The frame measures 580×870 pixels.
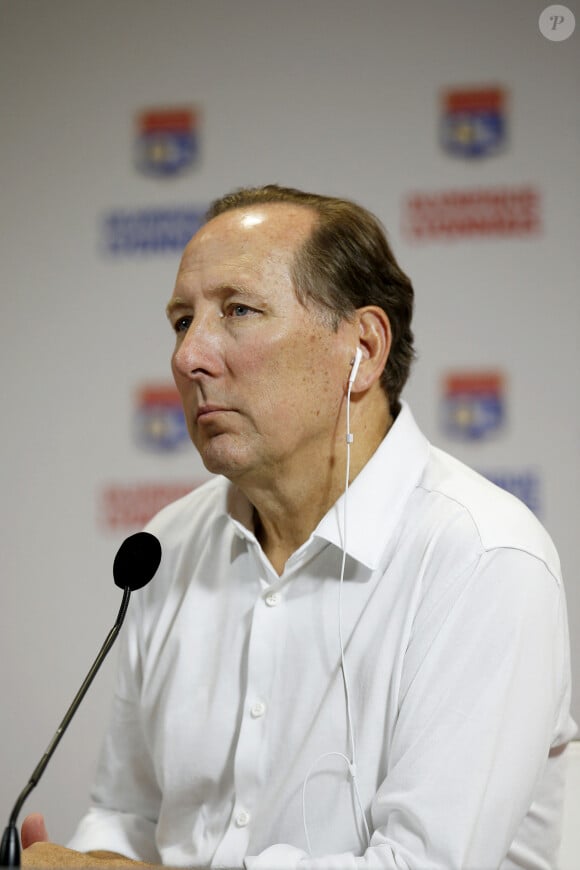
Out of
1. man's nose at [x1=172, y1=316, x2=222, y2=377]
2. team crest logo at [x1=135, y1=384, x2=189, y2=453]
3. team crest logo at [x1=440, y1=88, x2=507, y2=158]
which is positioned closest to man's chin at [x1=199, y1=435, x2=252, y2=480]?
man's nose at [x1=172, y1=316, x2=222, y2=377]

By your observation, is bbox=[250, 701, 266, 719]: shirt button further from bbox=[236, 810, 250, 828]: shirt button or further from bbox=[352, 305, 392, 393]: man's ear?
bbox=[352, 305, 392, 393]: man's ear

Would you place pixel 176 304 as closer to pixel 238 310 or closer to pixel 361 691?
pixel 238 310

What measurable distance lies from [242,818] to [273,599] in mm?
333

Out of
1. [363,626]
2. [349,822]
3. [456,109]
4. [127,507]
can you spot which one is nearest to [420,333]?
[456,109]

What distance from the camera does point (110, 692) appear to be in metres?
3.00

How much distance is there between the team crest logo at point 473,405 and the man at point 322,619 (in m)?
0.92

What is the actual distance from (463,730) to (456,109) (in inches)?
79.8

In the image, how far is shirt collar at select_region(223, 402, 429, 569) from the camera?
62.2 inches

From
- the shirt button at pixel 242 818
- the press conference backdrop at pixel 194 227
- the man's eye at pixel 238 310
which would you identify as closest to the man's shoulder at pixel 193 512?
the man's eye at pixel 238 310

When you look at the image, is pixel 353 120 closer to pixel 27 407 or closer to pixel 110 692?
pixel 27 407

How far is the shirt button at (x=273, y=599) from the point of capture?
1646 mm

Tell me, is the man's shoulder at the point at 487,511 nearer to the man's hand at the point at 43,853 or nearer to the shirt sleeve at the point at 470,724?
the shirt sleeve at the point at 470,724

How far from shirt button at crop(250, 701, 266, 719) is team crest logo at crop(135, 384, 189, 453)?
4.92 feet

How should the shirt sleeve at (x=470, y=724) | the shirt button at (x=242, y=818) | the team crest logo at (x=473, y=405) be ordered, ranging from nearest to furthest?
the shirt sleeve at (x=470, y=724) → the shirt button at (x=242, y=818) → the team crest logo at (x=473, y=405)
